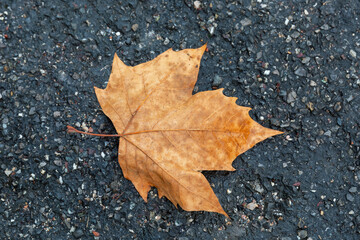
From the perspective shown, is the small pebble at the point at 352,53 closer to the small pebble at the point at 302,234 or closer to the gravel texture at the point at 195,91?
the gravel texture at the point at 195,91

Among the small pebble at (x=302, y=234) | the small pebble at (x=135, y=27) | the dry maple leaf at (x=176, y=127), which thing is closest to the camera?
the dry maple leaf at (x=176, y=127)

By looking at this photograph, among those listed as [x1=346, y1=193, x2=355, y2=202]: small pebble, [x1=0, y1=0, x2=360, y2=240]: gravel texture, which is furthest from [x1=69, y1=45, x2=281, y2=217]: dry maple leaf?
[x1=346, y1=193, x2=355, y2=202]: small pebble

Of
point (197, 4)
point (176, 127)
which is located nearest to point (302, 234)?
point (176, 127)

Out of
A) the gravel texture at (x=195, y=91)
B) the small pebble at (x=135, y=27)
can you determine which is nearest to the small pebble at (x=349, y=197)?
the gravel texture at (x=195, y=91)

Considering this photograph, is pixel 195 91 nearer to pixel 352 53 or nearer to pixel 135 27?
pixel 135 27

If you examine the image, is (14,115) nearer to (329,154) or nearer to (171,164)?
(171,164)

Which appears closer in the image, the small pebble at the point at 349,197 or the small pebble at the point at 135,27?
the small pebble at the point at 349,197

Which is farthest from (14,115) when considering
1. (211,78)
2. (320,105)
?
(320,105)
